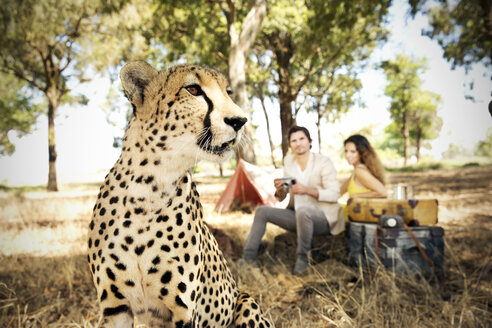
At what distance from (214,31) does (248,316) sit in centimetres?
1083

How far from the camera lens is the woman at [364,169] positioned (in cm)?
402

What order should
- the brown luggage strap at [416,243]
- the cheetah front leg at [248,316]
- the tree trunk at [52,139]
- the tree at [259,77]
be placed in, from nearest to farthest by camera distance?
the cheetah front leg at [248,316] → the brown luggage strap at [416,243] → the tree trunk at [52,139] → the tree at [259,77]

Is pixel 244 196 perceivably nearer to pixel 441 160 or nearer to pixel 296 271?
pixel 296 271

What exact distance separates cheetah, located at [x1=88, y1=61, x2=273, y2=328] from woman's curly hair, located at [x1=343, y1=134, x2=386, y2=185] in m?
3.09

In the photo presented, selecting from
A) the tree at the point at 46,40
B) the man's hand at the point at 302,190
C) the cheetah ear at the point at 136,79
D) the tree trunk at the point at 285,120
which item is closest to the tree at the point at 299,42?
the tree trunk at the point at 285,120

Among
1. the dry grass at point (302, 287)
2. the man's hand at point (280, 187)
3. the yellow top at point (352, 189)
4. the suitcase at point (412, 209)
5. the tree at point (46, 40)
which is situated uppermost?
the tree at point (46, 40)

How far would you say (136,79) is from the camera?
4.81 ft

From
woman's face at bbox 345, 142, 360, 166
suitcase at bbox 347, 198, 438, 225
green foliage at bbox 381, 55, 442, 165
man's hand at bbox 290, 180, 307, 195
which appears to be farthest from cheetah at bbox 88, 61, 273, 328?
green foliage at bbox 381, 55, 442, 165

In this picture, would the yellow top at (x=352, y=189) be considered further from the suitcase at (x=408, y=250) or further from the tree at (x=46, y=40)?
the tree at (x=46, y=40)

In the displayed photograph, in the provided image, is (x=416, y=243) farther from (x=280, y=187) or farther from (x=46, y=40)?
(x=46, y=40)

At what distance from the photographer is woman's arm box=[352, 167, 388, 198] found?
3992mm

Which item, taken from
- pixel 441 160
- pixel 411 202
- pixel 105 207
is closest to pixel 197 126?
pixel 105 207

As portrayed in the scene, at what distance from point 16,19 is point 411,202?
9.93 meters

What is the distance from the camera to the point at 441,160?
23.0 metres
